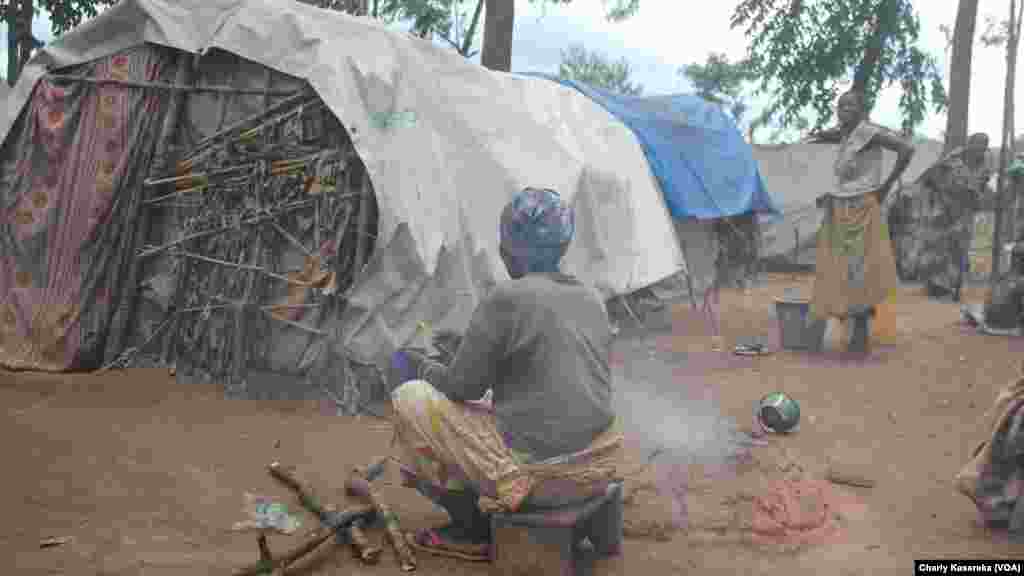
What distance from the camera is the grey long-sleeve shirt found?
123 inches

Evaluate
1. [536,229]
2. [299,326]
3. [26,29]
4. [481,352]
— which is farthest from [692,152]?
[26,29]

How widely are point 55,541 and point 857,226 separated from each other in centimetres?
623

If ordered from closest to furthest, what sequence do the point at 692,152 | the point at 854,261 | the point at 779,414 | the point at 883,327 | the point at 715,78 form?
the point at 779,414 → the point at 854,261 → the point at 883,327 → the point at 692,152 → the point at 715,78

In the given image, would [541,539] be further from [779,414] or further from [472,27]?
[472,27]

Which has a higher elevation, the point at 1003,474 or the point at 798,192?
the point at 798,192

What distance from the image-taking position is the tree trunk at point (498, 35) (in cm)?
1165

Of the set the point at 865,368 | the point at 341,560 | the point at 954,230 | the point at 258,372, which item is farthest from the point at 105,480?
the point at 954,230

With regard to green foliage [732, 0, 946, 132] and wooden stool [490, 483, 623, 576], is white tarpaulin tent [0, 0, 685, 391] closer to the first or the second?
wooden stool [490, 483, 623, 576]

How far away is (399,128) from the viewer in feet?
19.5

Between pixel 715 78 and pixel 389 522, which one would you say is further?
pixel 715 78

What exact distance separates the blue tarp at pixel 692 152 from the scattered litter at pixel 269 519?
6.61 meters

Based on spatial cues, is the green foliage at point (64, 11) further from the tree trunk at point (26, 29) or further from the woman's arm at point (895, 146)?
the woman's arm at point (895, 146)

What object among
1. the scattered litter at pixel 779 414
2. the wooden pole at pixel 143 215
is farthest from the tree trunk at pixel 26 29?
the scattered litter at pixel 779 414

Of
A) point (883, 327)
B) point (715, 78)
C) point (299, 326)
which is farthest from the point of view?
point (715, 78)
